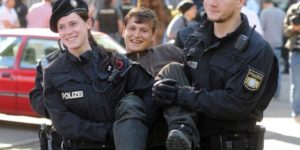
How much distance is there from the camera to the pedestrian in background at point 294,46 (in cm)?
973

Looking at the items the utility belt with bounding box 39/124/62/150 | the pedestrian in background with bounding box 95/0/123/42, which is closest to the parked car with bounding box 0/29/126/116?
the pedestrian in background with bounding box 95/0/123/42

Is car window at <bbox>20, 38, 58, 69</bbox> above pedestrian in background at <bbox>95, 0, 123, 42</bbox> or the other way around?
above

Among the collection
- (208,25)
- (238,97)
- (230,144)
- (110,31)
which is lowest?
(110,31)

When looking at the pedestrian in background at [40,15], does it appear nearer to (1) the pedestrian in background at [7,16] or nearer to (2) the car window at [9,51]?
(1) the pedestrian in background at [7,16]

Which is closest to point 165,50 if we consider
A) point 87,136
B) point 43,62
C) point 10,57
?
point 43,62

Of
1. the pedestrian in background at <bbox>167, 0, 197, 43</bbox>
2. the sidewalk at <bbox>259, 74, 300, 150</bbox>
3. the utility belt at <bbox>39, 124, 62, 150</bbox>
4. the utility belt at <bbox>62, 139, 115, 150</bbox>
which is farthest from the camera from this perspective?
the pedestrian in background at <bbox>167, 0, 197, 43</bbox>

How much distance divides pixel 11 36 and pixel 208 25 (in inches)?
267

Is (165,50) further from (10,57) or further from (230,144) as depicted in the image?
(10,57)

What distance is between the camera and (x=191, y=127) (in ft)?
11.6

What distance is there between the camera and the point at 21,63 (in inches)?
394

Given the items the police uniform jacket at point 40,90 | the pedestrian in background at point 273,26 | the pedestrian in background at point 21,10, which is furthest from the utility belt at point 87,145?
the pedestrian in background at point 21,10

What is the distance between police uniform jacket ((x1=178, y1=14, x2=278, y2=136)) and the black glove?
0.12 ft

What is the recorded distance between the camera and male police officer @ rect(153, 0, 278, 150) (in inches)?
143

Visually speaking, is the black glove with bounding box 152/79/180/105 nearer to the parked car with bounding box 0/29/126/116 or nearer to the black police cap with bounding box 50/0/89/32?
the black police cap with bounding box 50/0/89/32
